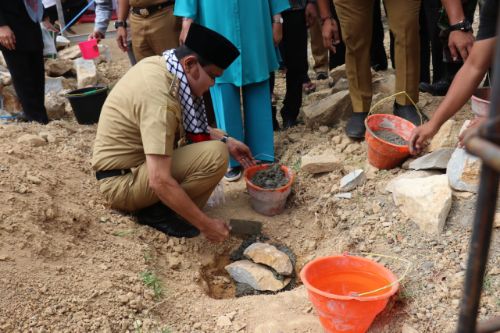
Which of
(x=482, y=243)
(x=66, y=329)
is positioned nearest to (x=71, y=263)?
(x=66, y=329)

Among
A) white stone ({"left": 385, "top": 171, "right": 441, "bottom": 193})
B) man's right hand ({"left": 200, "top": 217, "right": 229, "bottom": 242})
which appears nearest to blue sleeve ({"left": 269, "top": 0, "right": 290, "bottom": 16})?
white stone ({"left": 385, "top": 171, "right": 441, "bottom": 193})

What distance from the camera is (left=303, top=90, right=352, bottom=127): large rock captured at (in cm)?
434

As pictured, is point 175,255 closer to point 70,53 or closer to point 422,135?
point 422,135

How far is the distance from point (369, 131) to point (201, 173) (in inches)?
44.9

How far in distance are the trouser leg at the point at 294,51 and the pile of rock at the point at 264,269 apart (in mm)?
1765

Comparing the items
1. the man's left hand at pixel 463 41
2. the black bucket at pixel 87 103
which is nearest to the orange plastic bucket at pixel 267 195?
the man's left hand at pixel 463 41

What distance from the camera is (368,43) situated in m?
3.78

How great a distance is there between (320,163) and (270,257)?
38.8 inches

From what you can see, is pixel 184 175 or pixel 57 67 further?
pixel 57 67

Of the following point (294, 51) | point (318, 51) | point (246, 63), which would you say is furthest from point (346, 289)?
point (318, 51)

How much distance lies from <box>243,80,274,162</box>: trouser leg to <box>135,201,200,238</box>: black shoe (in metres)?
1.01

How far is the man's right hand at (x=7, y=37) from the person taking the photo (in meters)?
4.13

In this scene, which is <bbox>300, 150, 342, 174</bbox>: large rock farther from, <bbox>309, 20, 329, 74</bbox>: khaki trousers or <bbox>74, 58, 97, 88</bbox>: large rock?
<bbox>74, 58, 97, 88</bbox>: large rock

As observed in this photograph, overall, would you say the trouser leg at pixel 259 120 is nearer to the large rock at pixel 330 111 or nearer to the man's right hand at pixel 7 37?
the large rock at pixel 330 111
